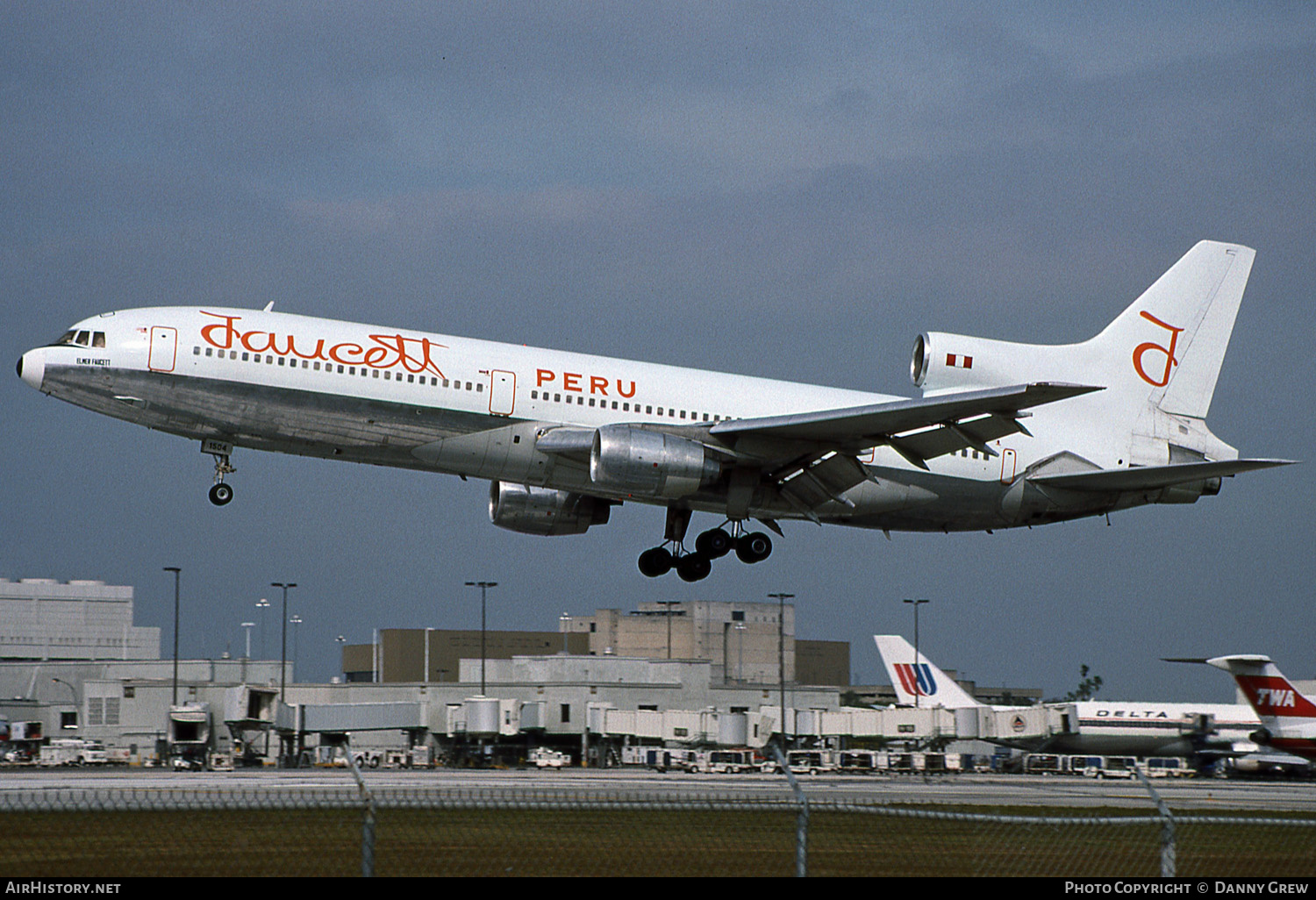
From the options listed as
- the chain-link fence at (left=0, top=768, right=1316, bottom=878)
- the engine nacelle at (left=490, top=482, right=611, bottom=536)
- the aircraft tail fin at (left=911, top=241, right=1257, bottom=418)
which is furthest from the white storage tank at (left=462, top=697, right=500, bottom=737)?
the chain-link fence at (left=0, top=768, right=1316, bottom=878)

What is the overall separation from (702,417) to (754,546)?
5.04 metres

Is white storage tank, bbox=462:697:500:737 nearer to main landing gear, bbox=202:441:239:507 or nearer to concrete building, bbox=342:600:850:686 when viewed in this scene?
main landing gear, bbox=202:441:239:507

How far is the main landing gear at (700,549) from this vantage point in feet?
136

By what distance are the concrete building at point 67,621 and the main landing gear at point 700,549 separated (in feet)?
347

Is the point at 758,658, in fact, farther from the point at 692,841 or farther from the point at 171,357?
the point at 692,841

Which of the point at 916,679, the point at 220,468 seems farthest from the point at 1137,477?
the point at 916,679

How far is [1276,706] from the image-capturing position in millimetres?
54375

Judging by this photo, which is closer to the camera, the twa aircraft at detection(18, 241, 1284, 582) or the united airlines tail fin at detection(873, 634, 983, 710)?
the twa aircraft at detection(18, 241, 1284, 582)

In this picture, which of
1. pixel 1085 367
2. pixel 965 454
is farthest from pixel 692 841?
pixel 1085 367

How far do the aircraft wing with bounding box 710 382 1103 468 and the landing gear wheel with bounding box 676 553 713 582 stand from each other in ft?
18.0

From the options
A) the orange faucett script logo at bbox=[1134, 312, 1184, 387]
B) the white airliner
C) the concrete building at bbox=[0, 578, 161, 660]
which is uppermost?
the orange faucett script logo at bbox=[1134, 312, 1184, 387]

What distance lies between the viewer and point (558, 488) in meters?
37.5

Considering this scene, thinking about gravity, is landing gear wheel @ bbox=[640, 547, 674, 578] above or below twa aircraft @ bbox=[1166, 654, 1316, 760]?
above

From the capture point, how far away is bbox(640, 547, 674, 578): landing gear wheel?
4156 centimetres
